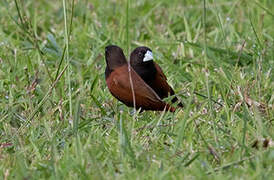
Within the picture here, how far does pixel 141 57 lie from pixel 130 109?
39cm

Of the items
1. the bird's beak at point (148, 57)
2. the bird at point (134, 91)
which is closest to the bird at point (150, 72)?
the bird's beak at point (148, 57)

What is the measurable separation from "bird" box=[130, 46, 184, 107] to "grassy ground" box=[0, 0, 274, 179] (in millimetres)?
122

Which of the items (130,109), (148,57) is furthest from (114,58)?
(130,109)

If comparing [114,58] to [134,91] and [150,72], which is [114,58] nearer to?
[150,72]

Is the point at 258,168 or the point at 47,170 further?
the point at 47,170

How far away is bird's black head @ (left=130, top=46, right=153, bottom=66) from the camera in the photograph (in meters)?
4.71

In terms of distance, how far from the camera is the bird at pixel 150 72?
4672 mm

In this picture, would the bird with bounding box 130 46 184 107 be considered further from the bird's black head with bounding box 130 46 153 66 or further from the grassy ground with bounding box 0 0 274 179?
the grassy ground with bounding box 0 0 274 179

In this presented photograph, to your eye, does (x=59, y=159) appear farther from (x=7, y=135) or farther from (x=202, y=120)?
(x=202, y=120)

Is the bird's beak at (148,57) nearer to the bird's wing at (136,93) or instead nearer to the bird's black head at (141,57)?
Result: the bird's black head at (141,57)

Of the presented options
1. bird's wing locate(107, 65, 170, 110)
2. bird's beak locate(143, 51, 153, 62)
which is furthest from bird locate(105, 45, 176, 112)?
bird's beak locate(143, 51, 153, 62)

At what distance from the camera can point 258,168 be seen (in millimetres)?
2895

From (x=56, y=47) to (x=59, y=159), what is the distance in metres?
2.47

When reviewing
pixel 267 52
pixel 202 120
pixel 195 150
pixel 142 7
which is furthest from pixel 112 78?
pixel 142 7
